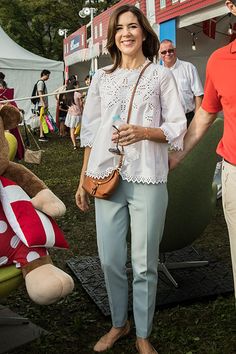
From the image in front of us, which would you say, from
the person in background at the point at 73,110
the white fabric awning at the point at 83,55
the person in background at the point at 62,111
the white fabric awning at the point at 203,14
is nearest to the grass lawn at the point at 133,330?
the white fabric awning at the point at 203,14

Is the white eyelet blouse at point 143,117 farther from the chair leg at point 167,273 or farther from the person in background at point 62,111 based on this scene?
the person in background at point 62,111

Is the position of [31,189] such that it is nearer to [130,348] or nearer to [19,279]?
[19,279]

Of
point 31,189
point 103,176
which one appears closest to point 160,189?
point 103,176

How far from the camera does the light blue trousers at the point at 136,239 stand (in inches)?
85.7

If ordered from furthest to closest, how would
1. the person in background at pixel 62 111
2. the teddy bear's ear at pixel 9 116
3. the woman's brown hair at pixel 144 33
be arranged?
the person in background at pixel 62 111, the teddy bear's ear at pixel 9 116, the woman's brown hair at pixel 144 33

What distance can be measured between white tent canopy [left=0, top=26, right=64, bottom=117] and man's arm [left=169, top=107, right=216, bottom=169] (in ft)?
46.6

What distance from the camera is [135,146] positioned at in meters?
2.13

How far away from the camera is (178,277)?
333cm

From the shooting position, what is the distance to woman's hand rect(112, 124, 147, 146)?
2.00 metres

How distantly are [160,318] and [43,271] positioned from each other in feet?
3.05

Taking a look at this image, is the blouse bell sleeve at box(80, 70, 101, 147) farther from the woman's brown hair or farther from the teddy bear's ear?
the teddy bear's ear

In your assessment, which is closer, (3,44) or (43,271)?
(43,271)

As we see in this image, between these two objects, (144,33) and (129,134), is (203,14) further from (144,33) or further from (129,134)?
(129,134)

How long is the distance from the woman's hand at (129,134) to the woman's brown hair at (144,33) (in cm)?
40
